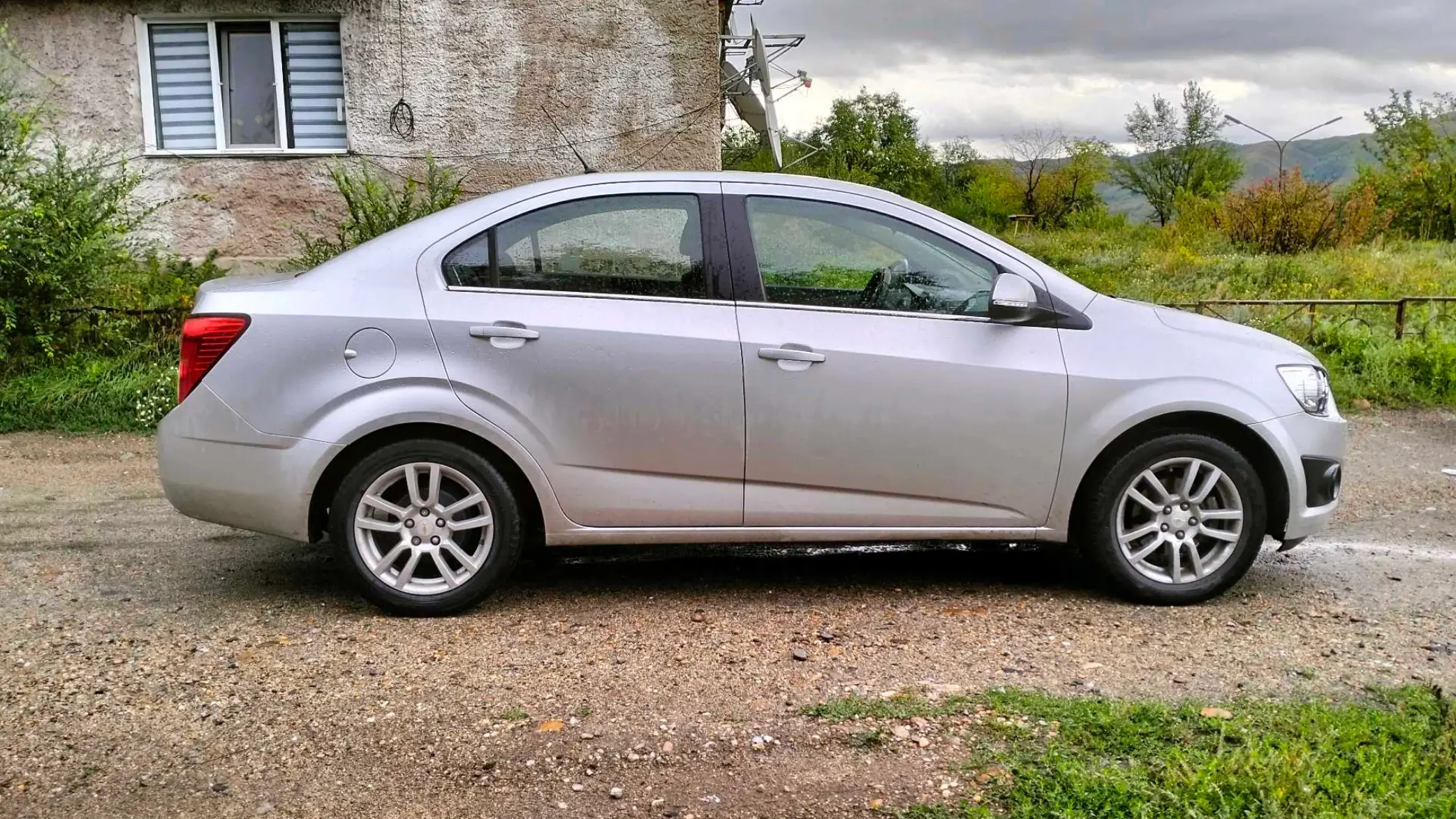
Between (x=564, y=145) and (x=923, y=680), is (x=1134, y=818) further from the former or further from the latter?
(x=564, y=145)

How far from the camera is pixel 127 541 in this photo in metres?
5.74

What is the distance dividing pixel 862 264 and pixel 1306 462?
1935 mm

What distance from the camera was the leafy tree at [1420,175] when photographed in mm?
23641

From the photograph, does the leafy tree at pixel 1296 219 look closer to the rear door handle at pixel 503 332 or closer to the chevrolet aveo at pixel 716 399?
the chevrolet aveo at pixel 716 399

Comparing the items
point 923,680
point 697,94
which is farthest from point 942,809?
point 697,94

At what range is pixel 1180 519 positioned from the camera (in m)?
4.70

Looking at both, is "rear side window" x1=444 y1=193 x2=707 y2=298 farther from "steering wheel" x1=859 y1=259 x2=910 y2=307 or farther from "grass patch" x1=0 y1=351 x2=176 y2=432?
"grass patch" x1=0 y1=351 x2=176 y2=432

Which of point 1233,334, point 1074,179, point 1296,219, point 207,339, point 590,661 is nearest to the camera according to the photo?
point 590,661

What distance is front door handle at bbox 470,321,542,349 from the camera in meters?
4.45

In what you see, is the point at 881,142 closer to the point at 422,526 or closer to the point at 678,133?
the point at 678,133

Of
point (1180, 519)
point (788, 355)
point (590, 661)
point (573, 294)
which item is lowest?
point (590, 661)

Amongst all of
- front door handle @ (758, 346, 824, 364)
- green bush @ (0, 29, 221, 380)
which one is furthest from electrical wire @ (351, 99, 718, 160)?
front door handle @ (758, 346, 824, 364)

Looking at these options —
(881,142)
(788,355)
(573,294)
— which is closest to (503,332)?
(573,294)

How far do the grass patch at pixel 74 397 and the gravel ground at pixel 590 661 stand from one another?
2316 millimetres
